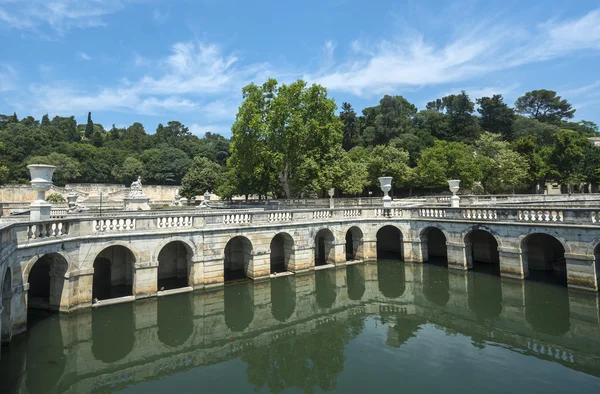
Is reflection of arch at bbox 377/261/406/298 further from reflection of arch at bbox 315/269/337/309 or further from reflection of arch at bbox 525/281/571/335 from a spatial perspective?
reflection of arch at bbox 525/281/571/335

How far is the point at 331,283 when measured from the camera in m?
17.2

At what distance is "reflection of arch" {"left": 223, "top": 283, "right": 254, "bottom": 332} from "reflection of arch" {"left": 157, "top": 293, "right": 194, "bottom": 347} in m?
1.37

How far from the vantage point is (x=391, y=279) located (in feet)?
57.6

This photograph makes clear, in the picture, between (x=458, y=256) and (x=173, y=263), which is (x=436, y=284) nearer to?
(x=458, y=256)

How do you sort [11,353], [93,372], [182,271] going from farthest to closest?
1. [182,271]
2. [11,353]
3. [93,372]

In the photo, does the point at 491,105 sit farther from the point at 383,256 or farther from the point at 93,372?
the point at 93,372

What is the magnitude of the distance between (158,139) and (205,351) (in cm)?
10022

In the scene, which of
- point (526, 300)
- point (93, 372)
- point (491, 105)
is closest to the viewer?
point (93, 372)

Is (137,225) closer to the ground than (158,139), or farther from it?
closer to the ground

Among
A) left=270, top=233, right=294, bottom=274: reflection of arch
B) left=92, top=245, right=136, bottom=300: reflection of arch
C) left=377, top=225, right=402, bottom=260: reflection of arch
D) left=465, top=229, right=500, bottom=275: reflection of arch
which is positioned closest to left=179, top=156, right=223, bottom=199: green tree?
left=377, top=225, right=402, bottom=260: reflection of arch

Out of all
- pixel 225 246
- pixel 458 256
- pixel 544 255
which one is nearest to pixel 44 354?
pixel 225 246

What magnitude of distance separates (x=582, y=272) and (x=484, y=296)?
12.4ft

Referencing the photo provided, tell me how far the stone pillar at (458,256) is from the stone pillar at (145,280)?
14.4 metres

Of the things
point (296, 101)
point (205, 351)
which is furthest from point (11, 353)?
point (296, 101)
